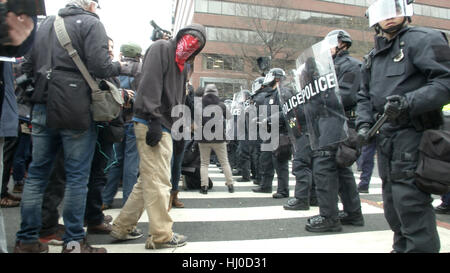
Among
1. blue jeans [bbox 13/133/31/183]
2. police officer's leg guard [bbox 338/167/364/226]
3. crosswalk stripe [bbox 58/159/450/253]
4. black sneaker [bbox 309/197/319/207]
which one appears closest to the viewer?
crosswalk stripe [bbox 58/159/450/253]

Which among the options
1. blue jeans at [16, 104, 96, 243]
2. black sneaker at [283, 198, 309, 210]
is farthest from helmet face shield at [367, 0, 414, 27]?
black sneaker at [283, 198, 309, 210]

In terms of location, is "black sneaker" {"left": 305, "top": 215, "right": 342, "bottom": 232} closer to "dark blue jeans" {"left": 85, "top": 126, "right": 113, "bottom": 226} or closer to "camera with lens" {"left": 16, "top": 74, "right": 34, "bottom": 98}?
"dark blue jeans" {"left": 85, "top": 126, "right": 113, "bottom": 226}

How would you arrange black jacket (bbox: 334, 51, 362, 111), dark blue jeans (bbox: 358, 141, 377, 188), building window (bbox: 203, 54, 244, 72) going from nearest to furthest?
black jacket (bbox: 334, 51, 362, 111) → dark blue jeans (bbox: 358, 141, 377, 188) → building window (bbox: 203, 54, 244, 72)

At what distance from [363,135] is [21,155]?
15.8 feet

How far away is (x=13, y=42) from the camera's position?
5.10 ft

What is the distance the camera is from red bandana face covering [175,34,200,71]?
2.83m

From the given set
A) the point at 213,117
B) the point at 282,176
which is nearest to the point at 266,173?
the point at 282,176

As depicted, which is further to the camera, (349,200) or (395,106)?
(349,200)

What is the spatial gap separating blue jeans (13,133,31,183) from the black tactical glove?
14.8 ft

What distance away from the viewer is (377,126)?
2312 mm

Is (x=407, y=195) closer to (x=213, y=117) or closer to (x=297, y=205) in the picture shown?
(x=297, y=205)
